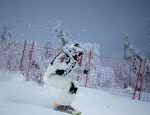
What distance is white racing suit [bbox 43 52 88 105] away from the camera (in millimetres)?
6488

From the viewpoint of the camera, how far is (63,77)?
6562 millimetres

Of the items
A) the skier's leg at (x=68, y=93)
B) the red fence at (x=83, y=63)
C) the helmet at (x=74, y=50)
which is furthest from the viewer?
the red fence at (x=83, y=63)

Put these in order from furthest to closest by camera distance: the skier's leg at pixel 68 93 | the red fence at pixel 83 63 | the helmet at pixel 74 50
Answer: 1. the red fence at pixel 83 63
2. the helmet at pixel 74 50
3. the skier's leg at pixel 68 93

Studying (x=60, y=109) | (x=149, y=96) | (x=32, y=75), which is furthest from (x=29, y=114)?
(x=149, y=96)

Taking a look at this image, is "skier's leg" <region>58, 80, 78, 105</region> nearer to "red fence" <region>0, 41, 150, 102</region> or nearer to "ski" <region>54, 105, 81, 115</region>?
"ski" <region>54, 105, 81, 115</region>

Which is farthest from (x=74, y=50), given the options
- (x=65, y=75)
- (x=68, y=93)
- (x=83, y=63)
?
(x=83, y=63)

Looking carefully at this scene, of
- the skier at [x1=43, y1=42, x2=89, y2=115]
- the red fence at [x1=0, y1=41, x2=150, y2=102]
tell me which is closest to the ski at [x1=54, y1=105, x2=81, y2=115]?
the skier at [x1=43, y1=42, x2=89, y2=115]

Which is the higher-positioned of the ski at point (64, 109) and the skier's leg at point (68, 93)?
the skier's leg at point (68, 93)

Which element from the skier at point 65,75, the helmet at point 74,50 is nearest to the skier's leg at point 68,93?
the skier at point 65,75

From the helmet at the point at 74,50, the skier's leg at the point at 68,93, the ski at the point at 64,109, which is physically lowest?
the ski at the point at 64,109

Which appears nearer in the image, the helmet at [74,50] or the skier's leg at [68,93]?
the skier's leg at [68,93]

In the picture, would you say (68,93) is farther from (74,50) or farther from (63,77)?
(74,50)

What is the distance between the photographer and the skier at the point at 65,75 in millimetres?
6488

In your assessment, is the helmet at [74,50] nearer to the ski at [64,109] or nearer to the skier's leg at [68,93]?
the skier's leg at [68,93]
